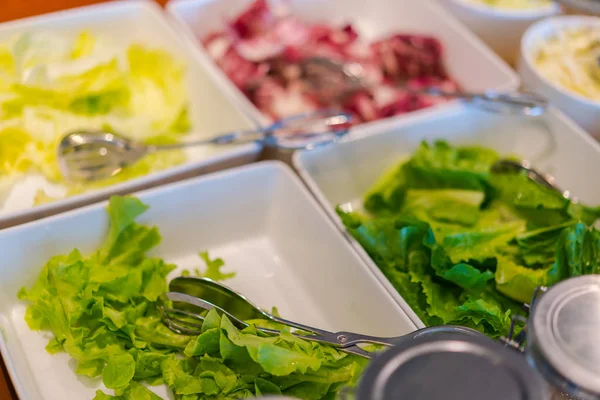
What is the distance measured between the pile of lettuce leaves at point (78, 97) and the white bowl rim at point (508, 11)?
0.81 metres

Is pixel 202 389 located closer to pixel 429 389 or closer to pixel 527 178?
pixel 429 389

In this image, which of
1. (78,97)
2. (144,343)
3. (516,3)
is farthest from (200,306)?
(516,3)

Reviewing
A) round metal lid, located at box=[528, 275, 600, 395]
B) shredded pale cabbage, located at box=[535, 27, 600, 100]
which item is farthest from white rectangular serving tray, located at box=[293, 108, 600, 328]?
round metal lid, located at box=[528, 275, 600, 395]

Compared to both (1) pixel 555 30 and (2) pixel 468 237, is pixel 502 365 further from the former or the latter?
(1) pixel 555 30

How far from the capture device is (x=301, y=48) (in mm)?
1590

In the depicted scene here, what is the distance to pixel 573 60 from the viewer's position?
1494 millimetres

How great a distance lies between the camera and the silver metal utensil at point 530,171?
1.27 m

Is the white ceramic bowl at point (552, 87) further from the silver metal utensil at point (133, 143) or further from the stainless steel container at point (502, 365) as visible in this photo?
the stainless steel container at point (502, 365)

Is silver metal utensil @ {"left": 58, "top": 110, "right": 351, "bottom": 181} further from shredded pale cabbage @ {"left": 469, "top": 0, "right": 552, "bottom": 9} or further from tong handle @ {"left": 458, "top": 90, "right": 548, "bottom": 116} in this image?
shredded pale cabbage @ {"left": 469, "top": 0, "right": 552, "bottom": 9}

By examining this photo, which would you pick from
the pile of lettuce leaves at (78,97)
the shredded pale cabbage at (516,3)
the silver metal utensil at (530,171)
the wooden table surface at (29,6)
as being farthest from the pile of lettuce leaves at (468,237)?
the wooden table surface at (29,6)

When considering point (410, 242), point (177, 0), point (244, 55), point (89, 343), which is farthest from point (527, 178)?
point (177, 0)

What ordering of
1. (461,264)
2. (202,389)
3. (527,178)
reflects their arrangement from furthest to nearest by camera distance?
(527,178)
(461,264)
(202,389)

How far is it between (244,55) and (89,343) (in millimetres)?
893

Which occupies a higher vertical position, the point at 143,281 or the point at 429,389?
the point at 429,389
